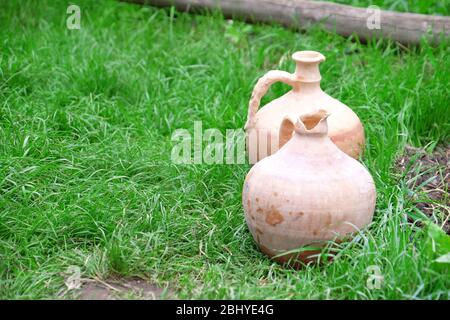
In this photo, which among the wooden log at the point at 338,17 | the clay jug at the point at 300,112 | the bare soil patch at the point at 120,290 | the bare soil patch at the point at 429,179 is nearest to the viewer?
the bare soil patch at the point at 120,290

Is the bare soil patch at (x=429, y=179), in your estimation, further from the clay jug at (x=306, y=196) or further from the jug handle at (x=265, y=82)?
the jug handle at (x=265, y=82)

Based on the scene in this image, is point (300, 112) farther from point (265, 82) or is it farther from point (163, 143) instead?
point (163, 143)

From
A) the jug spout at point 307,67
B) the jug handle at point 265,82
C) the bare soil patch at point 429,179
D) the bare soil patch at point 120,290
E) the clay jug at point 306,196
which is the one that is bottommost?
the bare soil patch at point 120,290

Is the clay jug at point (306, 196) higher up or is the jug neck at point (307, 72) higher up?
the jug neck at point (307, 72)

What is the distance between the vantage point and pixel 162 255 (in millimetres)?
3418

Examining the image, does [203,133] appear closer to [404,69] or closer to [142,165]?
[142,165]

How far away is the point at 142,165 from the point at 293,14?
2212 millimetres

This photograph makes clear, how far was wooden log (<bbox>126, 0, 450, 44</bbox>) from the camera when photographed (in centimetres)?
537

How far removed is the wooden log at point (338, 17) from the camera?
5.37 metres

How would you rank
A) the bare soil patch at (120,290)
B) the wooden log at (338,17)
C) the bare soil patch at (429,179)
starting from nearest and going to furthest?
the bare soil patch at (120,290) → the bare soil patch at (429,179) → the wooden log at (338,17)

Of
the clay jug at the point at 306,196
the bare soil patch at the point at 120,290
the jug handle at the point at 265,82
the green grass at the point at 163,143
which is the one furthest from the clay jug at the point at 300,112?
the bare soil patch at the point at 120,290

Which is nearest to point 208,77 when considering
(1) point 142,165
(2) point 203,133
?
(2) point 203,133

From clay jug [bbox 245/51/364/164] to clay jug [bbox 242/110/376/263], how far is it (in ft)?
1.51

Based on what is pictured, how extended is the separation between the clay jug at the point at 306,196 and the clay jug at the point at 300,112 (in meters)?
0.46
